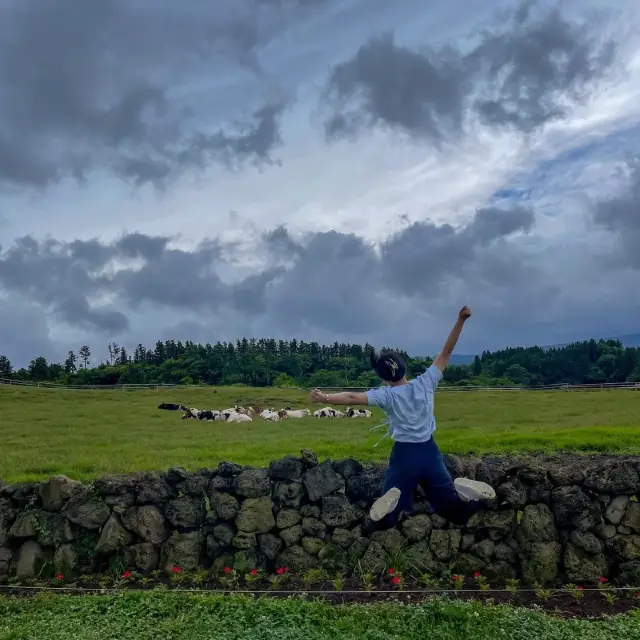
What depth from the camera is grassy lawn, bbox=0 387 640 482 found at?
1559cm

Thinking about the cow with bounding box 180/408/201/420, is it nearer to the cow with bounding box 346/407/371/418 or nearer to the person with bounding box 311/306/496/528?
the cow with bounding box 346/407/371/418

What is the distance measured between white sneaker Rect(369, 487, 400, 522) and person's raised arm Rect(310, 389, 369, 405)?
1209 millimetres

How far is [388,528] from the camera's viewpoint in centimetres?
844

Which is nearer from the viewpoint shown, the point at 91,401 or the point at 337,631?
the point at 337,631

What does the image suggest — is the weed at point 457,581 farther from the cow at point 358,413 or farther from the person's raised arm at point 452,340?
the cow at point 358,413

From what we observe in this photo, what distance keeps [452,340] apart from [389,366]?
81 cm

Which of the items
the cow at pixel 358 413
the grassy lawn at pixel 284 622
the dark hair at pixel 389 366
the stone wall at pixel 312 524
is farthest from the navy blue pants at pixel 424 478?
the cow at pixel 358 413

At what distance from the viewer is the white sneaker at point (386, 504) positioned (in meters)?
7.61

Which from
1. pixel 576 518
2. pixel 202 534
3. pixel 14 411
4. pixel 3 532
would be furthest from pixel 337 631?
pixel 14 411

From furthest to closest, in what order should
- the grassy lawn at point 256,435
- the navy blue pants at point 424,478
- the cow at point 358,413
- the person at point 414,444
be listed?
the cow at point 358,413 → the grassy lawn at point 256,435 → the navy blue pants at point 424,478 → the person at point 414,444

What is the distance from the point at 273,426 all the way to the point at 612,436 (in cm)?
1341

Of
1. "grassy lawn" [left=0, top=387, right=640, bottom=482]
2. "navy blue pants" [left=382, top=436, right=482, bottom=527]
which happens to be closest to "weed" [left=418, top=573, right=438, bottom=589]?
"navy blue pants" [left=382, top=436, right=482, bottom=527]

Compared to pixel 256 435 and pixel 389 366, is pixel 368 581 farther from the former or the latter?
pixel 256 435

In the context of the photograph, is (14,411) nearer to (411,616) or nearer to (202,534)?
(202,534)
